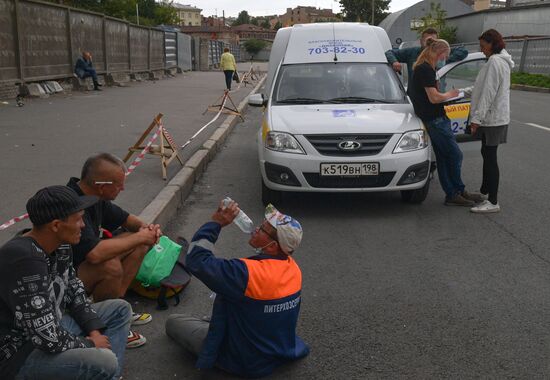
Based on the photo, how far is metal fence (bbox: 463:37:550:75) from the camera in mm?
29953

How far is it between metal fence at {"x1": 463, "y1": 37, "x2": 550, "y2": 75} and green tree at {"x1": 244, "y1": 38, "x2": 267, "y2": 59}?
74.4 m

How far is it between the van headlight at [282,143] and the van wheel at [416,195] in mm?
1381

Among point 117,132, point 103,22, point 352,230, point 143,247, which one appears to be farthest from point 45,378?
point 103,22

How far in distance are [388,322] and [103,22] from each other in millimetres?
23973

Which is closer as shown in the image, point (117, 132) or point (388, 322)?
point (388, 322)

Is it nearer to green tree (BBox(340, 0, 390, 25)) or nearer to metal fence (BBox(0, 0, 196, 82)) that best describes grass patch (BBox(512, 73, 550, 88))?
metal fence (BBox(0, 0, 196, 82))

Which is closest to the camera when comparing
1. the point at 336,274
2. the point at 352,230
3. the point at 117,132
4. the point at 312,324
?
the point at 312,324

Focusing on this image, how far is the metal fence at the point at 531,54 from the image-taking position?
1179 inches

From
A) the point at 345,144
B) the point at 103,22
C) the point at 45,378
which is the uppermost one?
the point at 103,22

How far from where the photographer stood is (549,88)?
2503 cm

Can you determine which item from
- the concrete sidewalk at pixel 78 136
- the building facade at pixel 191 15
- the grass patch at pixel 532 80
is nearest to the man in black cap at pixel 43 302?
the concrete sidewalk at pixel 78 136

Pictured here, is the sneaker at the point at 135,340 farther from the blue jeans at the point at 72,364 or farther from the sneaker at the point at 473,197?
the sneaker at the point at 473,197

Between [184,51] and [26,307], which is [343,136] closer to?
[26,307]

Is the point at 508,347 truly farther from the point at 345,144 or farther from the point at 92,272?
the point at 345,144
